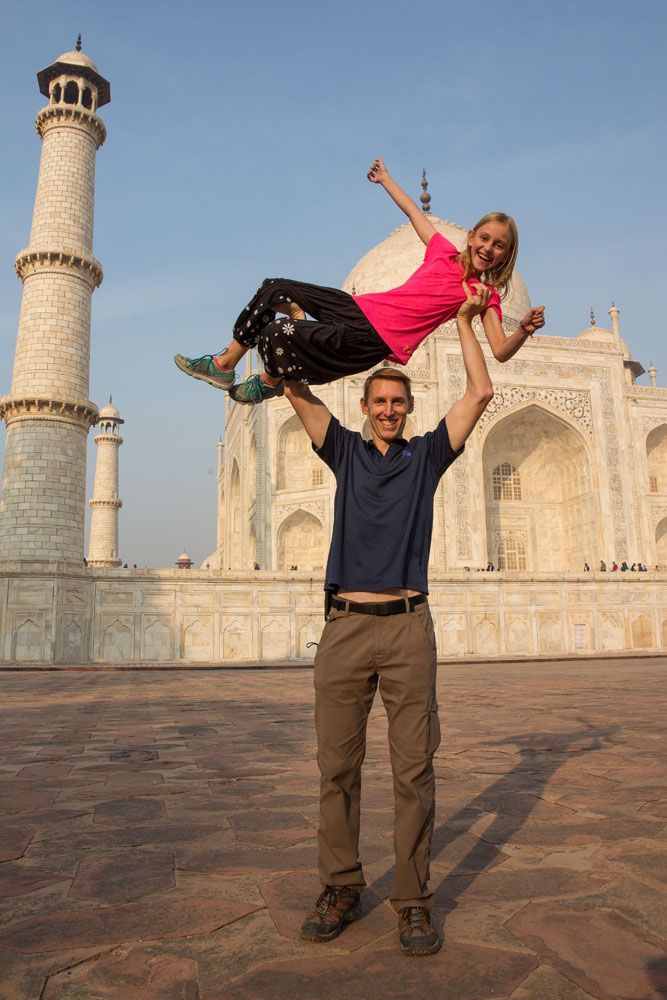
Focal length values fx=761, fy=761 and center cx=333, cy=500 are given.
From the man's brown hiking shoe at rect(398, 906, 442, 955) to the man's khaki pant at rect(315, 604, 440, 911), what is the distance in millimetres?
110

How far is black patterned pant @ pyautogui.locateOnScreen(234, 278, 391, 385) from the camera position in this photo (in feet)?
7.98

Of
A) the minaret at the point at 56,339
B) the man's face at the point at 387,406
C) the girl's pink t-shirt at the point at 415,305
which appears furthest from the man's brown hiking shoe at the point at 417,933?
the minaret at the point at 56,339

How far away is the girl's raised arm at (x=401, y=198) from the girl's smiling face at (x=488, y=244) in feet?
0.94

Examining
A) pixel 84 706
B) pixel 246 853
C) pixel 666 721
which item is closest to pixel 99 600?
pixel 84 706

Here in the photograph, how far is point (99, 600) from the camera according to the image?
55.2 feet

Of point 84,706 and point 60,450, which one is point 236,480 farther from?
point 84,706

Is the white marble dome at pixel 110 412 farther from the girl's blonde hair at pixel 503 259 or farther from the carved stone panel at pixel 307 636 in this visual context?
the girl's blonde hair at pixel 503 259

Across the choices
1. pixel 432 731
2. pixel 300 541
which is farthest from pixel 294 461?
pixel 432 731

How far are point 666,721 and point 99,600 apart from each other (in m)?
13.6

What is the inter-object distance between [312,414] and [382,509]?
1.29 feet

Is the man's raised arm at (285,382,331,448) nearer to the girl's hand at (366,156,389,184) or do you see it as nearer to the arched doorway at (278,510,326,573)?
the girl's hand at (366,156,389,184)

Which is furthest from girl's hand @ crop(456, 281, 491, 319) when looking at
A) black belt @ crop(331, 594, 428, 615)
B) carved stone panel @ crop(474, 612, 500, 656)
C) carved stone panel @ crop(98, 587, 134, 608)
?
carved stone panel @ crop(474, 612, 500, 656)

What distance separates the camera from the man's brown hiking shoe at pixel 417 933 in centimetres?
169

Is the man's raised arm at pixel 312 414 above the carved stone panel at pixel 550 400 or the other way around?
the other way around
